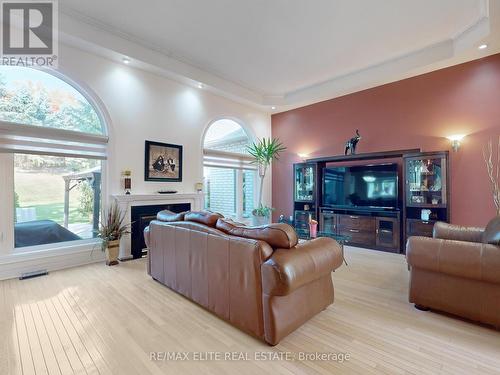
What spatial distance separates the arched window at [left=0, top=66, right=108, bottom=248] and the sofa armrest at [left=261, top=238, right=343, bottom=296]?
12.0ft

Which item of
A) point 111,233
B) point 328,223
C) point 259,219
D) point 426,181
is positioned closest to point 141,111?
point 111,233

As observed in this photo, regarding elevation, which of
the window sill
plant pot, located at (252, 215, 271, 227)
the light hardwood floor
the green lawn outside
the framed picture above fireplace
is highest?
the framed picture above fireplace

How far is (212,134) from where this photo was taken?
609 centimetres

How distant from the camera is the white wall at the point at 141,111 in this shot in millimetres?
4047

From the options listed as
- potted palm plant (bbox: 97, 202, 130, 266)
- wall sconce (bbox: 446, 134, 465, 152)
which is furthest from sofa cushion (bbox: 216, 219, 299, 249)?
wall sconce (bbox: 446, 134, 465, 152)

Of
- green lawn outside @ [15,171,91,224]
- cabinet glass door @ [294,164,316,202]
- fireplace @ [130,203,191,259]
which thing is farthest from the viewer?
cabinet glass door @ [294,164,316,202]

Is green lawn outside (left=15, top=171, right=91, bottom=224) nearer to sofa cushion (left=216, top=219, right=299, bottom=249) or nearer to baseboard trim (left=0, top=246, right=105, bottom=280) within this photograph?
baseboard trim (left=0, top=246, right=105, bottom=280)

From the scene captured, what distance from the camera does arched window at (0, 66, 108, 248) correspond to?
11.2ft

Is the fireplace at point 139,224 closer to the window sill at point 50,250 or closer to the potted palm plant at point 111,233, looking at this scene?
the potted palm plant at point 111,233

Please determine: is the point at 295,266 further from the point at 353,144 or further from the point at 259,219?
the point at 259,219

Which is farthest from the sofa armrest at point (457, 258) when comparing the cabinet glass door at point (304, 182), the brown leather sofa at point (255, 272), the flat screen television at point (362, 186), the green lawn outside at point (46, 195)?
the green lawn outside at point (46, 195)

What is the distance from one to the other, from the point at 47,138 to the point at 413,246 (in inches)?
189

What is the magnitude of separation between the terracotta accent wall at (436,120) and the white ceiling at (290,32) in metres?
0.45

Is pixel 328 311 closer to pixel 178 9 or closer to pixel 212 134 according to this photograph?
pixel 178 9
